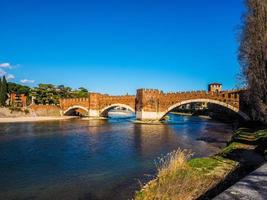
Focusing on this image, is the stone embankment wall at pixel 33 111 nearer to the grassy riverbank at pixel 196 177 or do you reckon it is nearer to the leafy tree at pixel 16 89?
the leafy tree at pixel 16 89

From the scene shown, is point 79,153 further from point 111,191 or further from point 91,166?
point 111,191

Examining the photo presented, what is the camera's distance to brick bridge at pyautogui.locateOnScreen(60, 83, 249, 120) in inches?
2219

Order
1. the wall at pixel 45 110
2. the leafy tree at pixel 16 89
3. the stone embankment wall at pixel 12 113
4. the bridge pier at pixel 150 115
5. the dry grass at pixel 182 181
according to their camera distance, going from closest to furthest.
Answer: the dry grass at pixel 182 181, the bridge pier at pixel 150 115, the stone embankment wall at pixel 12 113, the wall at pixel 45 110, the leafy tree at pixel 16 89

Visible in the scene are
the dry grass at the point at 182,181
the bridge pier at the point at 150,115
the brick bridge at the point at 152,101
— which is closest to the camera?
the dry grass at the point at 182,181

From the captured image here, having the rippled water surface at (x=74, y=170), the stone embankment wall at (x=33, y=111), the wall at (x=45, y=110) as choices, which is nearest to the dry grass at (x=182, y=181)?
the rippled water surface at (x=74, y=170)

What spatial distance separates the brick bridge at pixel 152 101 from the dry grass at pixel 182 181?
1668 inches

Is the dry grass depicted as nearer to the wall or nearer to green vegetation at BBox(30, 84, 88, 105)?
the wall

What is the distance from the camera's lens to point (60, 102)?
87812 millimetres

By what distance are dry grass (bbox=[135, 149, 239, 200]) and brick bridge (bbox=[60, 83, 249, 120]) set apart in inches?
1668

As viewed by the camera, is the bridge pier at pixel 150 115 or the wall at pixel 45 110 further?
the wall at pixel 45 110

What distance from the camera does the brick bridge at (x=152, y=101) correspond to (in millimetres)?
56375

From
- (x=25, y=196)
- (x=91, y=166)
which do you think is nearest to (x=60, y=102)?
(x=91, y=166)

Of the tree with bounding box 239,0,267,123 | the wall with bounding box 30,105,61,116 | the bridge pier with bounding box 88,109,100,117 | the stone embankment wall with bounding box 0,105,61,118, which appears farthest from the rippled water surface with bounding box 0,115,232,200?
the wall with bounding box 30,105,61,116

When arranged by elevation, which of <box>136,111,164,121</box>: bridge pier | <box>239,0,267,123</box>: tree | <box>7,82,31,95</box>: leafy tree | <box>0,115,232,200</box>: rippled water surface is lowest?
<box>0,115,232,200</box>: rippled water surface
